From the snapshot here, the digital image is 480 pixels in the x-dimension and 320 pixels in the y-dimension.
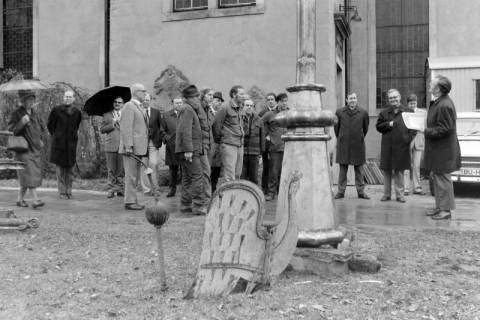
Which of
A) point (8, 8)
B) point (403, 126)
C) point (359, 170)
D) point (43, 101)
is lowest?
point (359, 170)

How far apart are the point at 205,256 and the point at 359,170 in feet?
21.9

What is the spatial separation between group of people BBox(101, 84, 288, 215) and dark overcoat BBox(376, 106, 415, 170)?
5.99 ft

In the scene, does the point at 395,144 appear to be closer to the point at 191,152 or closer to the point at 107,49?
the point at 191,152

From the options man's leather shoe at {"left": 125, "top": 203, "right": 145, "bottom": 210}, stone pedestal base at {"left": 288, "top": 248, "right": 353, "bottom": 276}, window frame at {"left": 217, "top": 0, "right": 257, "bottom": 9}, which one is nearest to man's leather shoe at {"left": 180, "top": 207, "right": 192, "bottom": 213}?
man's leather shoe at {"left": 125, "top": 203, "right": 145, "bottom": 210}

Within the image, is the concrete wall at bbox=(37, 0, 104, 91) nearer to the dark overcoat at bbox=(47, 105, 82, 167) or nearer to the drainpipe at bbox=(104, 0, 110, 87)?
the drainpipe at bbox=(104, 0, 110, 87)

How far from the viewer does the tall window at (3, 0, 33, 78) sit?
21.0 m

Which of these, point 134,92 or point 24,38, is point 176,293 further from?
point 24,38

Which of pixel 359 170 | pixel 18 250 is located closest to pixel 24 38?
pixel 359 170

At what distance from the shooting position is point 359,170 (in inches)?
417

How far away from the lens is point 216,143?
9.76 m

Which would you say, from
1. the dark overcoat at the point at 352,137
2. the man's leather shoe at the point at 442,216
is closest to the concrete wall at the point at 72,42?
the dark overcoat at the point at 352,137

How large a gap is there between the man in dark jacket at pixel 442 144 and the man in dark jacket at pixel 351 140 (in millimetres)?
2501

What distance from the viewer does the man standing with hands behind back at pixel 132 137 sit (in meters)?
8.75

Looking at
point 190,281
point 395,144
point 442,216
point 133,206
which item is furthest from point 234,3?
point 190,281
